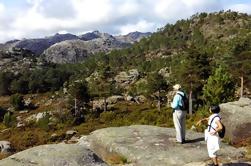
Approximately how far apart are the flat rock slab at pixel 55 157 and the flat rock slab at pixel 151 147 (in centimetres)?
252

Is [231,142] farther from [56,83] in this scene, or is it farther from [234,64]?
[56,83]

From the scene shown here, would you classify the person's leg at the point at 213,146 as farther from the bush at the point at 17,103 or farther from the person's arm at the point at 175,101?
the bush at the point at 17,103

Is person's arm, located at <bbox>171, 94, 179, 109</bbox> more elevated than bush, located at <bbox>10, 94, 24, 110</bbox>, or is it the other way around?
person's arm, located at <bbox>171, 94, 179, 109</bbox>

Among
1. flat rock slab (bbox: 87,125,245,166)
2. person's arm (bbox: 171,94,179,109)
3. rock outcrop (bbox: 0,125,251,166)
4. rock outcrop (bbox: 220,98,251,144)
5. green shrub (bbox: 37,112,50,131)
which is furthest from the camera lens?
green shrub (bbox: 37,112,50,131)

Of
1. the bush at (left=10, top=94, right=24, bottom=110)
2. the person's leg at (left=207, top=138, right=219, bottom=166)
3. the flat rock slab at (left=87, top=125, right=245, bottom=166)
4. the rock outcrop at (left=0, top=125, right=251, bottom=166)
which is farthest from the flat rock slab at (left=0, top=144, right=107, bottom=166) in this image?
the bush at (left=10, top=94, right=24, bottom=110)

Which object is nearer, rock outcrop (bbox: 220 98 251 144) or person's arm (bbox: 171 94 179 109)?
person's arm (bbox: 171 94 179 109)

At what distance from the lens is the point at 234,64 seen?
3014 inches

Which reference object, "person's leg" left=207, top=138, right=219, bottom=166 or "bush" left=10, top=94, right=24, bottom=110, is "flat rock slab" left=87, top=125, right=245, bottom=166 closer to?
"person's leg" left=207, top=138, right=219, bottom=166

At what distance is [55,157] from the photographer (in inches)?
479

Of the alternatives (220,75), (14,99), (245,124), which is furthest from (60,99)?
(245,124)

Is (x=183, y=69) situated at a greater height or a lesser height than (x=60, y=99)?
greater

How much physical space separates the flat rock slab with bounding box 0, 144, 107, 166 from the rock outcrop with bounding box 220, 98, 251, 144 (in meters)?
8.78

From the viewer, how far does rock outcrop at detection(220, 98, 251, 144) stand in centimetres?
1994

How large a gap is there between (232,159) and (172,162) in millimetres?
2255
